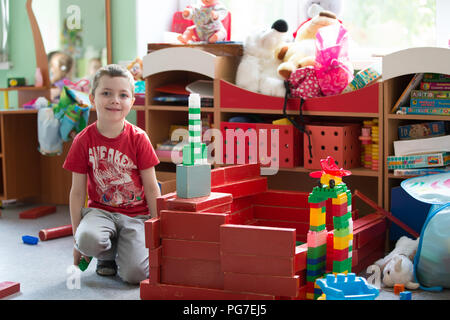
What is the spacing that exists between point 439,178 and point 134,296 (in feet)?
3.43

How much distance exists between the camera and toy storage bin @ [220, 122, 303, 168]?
8.14 ft

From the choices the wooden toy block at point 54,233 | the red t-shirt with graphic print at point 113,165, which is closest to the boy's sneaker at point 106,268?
the red t-shirt with graphic print at point 113,165

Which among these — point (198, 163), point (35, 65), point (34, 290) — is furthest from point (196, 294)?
point (35, 65)

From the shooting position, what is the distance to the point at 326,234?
71.6 inches

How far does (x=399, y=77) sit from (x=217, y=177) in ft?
2.78

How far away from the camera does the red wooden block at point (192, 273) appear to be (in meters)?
1.71

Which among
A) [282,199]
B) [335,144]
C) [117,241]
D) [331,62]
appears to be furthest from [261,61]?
[117,241]

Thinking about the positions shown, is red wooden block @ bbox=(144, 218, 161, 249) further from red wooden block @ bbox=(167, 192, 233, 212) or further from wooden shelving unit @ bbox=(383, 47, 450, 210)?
wooden shelving unit @ bbox=(383, 47, 450, 210)

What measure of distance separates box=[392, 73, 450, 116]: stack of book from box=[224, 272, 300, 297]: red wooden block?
928mm

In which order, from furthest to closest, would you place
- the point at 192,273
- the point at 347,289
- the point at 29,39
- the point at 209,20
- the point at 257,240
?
1. the point at 29,39
2. the point at 209,20
3. the point at 192,273
4. the point at 257,240
5. the point at 347,289

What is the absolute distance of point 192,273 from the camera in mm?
1731

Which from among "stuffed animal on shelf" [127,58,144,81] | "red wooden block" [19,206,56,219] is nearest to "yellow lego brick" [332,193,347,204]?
"stuffed animal on shelf" [127,58,144,81]

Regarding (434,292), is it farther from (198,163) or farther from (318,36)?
(318,36)

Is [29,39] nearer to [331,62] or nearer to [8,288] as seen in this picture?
[331,62]
